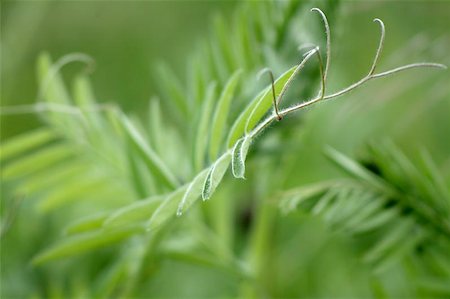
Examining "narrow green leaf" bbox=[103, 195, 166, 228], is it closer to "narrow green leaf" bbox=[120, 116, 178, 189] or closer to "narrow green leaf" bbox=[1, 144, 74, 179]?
"narrow green leaf" bbox=[120, 116, 178, 189]

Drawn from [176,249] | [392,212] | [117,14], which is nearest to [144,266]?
[176,249]

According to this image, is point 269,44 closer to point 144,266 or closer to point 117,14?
point 144,266

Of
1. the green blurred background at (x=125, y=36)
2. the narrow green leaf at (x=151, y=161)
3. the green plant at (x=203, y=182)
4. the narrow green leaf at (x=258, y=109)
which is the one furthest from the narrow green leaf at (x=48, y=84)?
the green blurred background at (x=125, y=36)

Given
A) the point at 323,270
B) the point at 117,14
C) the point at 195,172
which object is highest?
the point at 195,172

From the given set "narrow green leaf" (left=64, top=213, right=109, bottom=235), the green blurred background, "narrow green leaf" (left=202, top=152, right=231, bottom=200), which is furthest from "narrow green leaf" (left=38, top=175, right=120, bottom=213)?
the green blurred background

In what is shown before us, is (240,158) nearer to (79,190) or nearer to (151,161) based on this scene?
(151,161)

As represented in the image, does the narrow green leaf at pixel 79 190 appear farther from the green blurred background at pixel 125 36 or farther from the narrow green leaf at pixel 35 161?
the green blurred background at pixel 125 36

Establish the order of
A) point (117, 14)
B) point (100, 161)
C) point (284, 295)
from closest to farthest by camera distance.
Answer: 1. point (100, 161)
2. point (284, 295)
3. point (117, 14)
